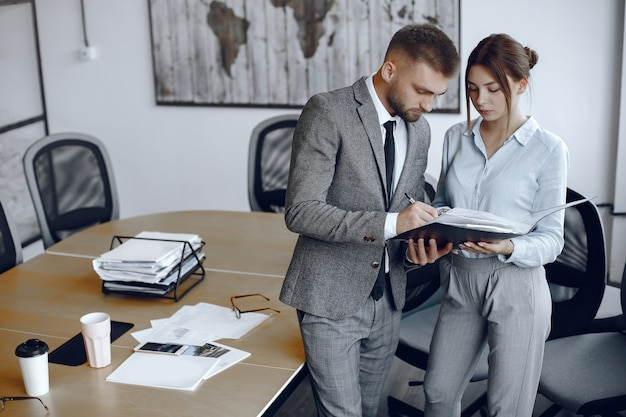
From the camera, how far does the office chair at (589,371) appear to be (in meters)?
2.26

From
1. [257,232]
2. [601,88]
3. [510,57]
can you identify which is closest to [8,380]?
[257,232]

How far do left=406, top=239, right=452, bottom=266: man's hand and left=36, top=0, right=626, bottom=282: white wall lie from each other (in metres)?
2.31

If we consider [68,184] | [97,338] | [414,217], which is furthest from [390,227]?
[68,184]

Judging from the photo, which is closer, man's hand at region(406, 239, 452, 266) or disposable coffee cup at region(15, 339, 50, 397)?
disposable coffee cup at region(15, 339, 50, 397)

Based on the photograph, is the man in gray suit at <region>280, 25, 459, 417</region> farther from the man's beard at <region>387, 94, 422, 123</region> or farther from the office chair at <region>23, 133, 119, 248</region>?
the office chair at <region>23, 133, 119, 248</region>

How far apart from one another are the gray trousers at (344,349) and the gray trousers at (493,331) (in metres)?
0.16

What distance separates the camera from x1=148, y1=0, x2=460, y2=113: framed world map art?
4.27m

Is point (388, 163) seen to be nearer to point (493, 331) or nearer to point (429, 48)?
point (429, 48)

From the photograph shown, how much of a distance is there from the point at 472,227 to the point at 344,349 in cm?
51

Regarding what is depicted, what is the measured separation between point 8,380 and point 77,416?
30 centimetres

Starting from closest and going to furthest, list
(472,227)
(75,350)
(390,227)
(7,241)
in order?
(472,227), (390,227), (75,350), (7,241)

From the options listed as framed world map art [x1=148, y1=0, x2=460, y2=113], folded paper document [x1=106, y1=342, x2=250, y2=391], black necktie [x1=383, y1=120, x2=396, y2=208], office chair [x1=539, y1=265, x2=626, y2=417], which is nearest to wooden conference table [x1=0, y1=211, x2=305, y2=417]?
folded paper document [x1=106, y1=342, x2=250, y2=391]

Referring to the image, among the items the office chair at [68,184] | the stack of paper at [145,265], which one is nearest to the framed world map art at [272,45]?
the office chair at [68,184]

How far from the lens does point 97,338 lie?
1992mm
